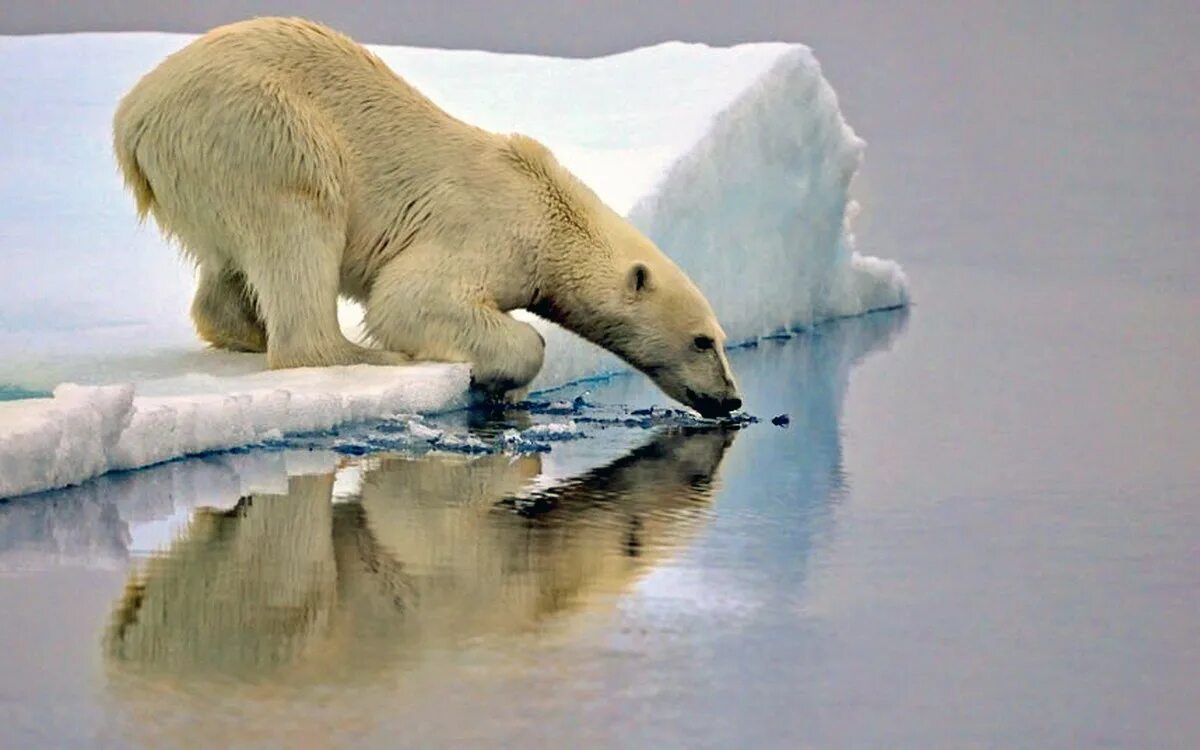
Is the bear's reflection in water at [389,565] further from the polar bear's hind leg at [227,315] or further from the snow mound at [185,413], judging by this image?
the polar bear's hind leg at [227,315]

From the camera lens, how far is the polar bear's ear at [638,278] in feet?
23.3

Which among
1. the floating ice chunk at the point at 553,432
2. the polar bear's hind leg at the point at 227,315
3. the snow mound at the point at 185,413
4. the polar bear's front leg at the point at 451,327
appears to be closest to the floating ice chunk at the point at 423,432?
the snow mound at the point at 185,413

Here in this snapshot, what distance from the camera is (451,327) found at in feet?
22.9

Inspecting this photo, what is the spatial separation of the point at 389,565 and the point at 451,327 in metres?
2.66

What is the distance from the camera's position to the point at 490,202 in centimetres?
721

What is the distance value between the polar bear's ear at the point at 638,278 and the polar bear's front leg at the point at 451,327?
34cm

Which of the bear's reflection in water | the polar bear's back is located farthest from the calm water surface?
the polar bear's back

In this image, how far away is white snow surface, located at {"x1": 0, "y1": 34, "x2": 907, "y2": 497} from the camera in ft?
18.7

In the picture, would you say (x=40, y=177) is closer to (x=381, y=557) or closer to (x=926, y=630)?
(x=381, y=557)

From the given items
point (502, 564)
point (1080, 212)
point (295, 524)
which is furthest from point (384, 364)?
point (1080, 212)

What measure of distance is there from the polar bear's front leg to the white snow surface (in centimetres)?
12

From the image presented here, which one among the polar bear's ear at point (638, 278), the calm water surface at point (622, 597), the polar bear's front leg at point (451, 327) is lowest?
the calm water surface at point (622, 597)

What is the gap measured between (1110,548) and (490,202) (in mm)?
2908

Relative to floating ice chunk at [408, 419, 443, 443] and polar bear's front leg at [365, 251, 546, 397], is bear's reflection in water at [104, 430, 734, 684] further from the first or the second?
polar bear's front leg at [365, 251, 546, 397]
